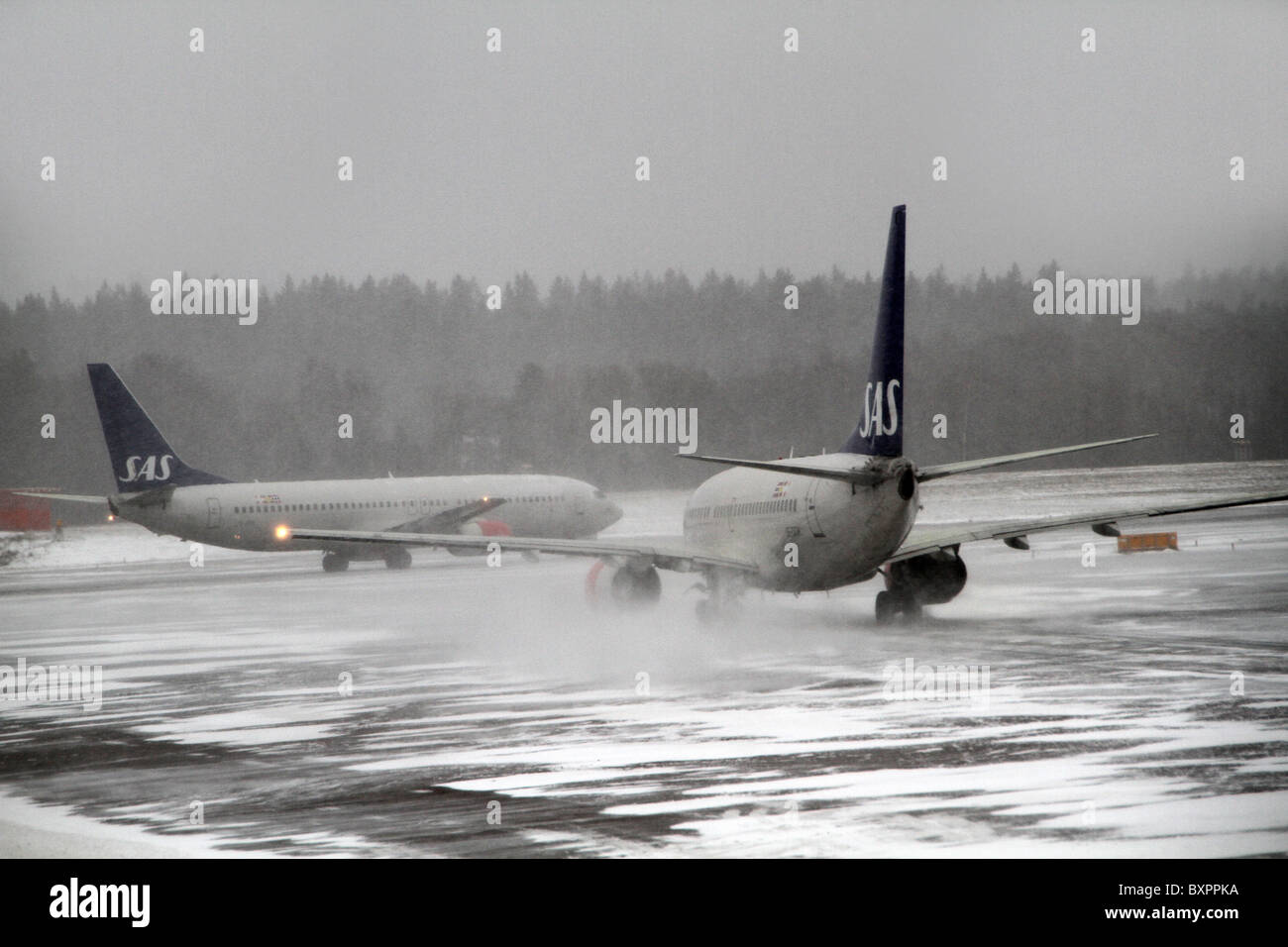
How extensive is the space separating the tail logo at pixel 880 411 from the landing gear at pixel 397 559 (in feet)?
105

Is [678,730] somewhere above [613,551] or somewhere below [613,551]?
below

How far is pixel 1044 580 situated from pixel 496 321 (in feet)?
205

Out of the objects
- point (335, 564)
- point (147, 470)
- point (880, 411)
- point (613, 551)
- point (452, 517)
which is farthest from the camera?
point (452, 517)

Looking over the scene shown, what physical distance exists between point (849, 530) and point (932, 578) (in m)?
3.21

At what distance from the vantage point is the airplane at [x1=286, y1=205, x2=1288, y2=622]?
78.5ft

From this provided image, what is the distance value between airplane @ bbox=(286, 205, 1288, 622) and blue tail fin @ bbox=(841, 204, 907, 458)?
0.7 inches

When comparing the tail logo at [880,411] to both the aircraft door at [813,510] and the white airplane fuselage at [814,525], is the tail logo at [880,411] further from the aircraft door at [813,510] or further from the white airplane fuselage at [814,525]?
the aircraft door at [813,510]

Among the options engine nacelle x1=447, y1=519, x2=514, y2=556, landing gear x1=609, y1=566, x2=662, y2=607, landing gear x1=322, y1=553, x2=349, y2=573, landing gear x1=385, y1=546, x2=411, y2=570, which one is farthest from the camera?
engine nacelle x1=447, y1=519, x2=514, y2=556

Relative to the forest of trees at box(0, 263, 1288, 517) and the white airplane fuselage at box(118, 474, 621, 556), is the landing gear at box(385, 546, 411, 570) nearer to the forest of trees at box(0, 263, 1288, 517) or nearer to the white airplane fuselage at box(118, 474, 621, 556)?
the white airplane fuselage at box(118, 474, 621, 556)

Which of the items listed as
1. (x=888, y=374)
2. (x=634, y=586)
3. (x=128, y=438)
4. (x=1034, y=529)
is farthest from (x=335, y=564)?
(x=888, y=374)

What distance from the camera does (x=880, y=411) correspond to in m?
24.2

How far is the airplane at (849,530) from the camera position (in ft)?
78.5

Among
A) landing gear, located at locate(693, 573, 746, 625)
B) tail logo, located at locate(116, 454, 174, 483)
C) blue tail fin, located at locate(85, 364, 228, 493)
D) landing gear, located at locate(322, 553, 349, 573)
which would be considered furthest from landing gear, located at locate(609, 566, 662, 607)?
tail logo, located at locate(116, 454, 174, 483)

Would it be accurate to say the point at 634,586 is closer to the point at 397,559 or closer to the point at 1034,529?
the point at 1034,529
